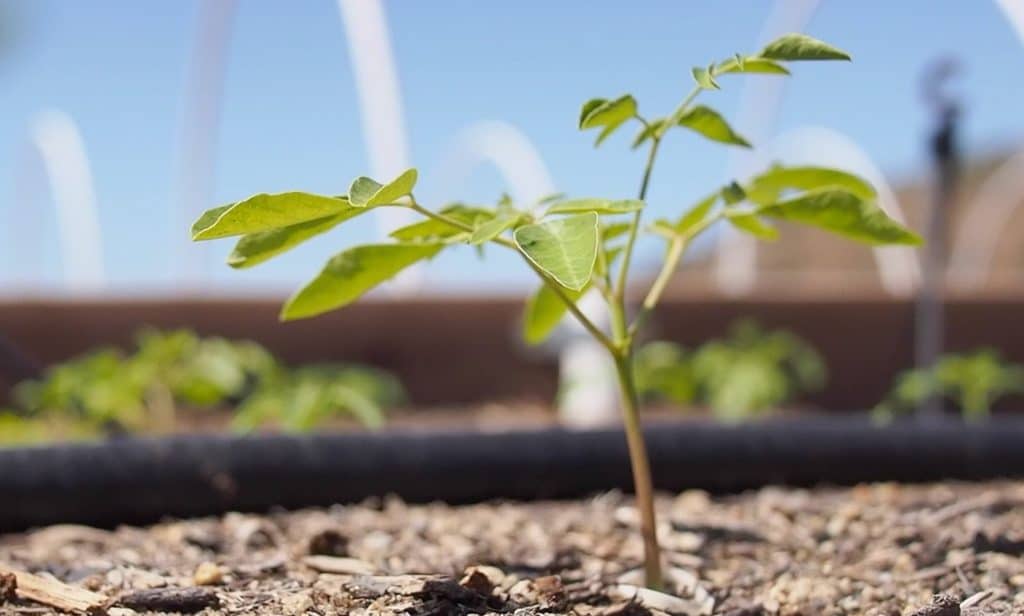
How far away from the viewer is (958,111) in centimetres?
347

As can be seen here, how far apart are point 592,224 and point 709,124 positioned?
0.32 meters

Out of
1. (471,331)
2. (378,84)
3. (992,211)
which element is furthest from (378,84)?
(992,211)

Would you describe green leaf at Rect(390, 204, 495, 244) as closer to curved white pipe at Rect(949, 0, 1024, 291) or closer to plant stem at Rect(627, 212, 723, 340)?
plant stem at Rect(627, 212, 723, 340)

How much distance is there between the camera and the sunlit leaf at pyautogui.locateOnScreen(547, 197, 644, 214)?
907 mm

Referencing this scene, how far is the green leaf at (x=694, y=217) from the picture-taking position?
48.9 inches

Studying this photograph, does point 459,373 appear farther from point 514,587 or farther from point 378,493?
point 514,587

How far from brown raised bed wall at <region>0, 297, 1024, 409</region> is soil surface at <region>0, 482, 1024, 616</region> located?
3.08m

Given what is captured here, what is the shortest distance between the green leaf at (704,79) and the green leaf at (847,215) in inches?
7.8

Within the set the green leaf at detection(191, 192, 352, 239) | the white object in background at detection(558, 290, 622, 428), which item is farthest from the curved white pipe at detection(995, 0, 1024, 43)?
the green leaf at detection(191, 192, 352, 239)

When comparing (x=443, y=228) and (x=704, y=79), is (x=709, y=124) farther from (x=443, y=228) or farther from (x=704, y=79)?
(x=443, y=228)

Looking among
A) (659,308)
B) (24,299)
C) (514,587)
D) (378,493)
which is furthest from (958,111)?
(24,299)

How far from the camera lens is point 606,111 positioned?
987 mm

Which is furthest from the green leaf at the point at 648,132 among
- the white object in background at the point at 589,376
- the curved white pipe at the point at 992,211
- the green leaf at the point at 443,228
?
the curved white pipe at the point at 992,211

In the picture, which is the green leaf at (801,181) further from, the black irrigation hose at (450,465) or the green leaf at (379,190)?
the black irrigation hose at (450,465)
